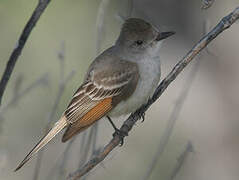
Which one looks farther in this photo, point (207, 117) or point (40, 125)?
point (207, 117)

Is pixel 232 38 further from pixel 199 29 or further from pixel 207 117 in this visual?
pixel 207 117

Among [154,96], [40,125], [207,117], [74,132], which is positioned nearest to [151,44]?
[154,96]

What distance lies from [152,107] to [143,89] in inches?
Answer: 149

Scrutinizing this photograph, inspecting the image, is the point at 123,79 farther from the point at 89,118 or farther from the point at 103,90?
the point at 89,118

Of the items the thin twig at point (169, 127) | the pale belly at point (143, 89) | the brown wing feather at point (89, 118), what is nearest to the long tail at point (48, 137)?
the brown wing feather at point (89, 118)

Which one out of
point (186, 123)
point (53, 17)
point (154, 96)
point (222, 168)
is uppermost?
point (53, 17)

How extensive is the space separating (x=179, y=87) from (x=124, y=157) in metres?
1.98

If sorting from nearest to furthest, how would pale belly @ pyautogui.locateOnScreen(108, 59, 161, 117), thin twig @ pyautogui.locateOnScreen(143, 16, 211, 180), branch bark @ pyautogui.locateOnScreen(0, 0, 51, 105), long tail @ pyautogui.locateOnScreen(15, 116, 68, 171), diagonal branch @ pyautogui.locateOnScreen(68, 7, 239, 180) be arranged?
branch bark @ pyautogui.locateOnScreen(0, 0, 51, 105) < diagonal branch @ pyautogui.locateOnScreen(68, 7, 239, 180) < long tail @ pyautogui.locateOnScreen(15, 116, 68, 171) < thin twig @ pyautogui.locateOnScreen(143, 16, 211, 180) < pale belly @ pyautogui.locateOnScreen(108, 59, 161, 117)

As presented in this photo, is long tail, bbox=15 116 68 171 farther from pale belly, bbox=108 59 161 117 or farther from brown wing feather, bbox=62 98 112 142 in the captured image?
pale belly, bbox=108 59 161 117

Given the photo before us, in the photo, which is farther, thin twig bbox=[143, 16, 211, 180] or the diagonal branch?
thin twig bbox=[143, 16, 211, 180]

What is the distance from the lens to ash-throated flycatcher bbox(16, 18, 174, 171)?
5.25 meters

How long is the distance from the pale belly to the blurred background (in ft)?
5.26

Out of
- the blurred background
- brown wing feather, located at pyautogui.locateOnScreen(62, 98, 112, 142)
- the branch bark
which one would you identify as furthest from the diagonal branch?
the blurred background

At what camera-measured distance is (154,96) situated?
488 cm
